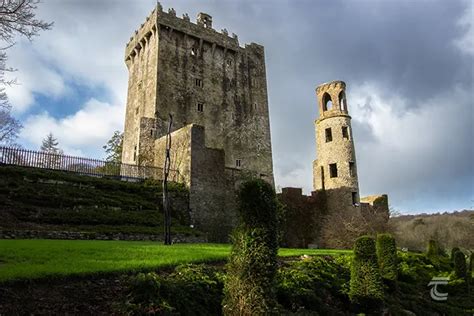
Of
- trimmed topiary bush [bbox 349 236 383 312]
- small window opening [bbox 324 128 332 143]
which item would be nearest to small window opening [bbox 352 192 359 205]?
small window opening [bbox 324 128 332 143]

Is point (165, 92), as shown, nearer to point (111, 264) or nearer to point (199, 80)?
point (199, 80)

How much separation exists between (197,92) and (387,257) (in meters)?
24.3

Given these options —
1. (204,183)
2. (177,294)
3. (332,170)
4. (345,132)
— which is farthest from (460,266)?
(177,294)

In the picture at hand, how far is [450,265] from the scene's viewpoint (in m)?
26.8

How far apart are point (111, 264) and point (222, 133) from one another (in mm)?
28502

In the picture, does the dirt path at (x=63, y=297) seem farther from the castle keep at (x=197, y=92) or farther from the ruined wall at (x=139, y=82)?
the ruined wall at (x=139, y=82)

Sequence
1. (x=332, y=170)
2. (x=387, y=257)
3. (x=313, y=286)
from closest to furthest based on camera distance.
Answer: (x=313, y=286)
(x=387, y=257)
(x=332, y=170)

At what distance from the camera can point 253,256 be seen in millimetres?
9219

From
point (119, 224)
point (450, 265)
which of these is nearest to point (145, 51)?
point (119, 224)

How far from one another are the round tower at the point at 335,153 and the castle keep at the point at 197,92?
5608mm

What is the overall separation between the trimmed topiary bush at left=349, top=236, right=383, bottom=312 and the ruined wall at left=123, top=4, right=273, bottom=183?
22086 mm

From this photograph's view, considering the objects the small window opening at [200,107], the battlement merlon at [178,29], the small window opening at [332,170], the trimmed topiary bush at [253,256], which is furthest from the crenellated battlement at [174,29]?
the trimmed topiary bush at [253,256]

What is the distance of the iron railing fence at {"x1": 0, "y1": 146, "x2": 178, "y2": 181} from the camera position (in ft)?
82.3

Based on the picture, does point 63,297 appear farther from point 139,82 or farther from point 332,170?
point 139,82
